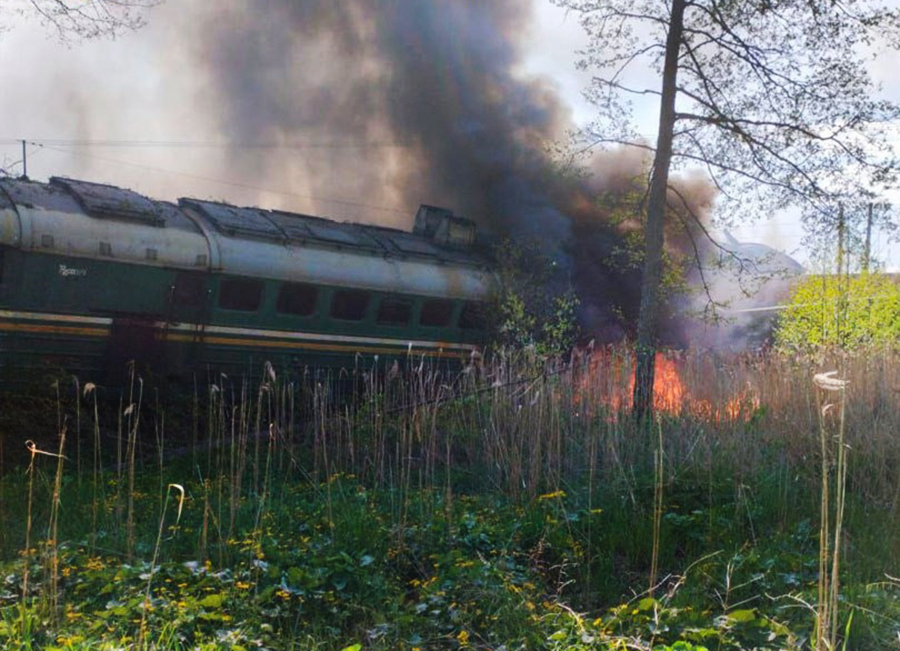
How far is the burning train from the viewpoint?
1177 cm

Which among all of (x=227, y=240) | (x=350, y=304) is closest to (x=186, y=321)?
(x=227, y=240)

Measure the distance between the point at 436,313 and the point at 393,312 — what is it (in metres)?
0.82

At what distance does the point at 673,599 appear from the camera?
504cm

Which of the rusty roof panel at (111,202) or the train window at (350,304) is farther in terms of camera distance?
the train window at (350,304)

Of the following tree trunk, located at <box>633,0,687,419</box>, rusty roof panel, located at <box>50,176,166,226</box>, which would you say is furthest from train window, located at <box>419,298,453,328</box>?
tree trunk, located at <box>633,0,687,419</box>

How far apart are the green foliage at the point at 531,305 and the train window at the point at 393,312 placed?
1453 mm

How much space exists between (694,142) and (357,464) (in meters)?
5.32

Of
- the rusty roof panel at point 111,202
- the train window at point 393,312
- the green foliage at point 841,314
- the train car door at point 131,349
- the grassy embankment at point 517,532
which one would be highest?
the rusty roof panel at point 111,202

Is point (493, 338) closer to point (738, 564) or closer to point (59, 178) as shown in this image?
point (59, 178)

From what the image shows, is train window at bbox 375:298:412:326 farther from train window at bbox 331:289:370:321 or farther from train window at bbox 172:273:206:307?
train window at bbox 172:273:206:307

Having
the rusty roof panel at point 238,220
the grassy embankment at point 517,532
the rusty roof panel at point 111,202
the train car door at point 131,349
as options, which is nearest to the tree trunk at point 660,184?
the grassy embankment at point 517,532

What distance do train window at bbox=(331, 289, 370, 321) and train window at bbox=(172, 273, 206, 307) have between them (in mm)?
2185

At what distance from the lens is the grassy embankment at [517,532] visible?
4.45m

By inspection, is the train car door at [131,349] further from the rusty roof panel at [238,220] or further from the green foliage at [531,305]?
the green foliage at [531,305]
